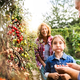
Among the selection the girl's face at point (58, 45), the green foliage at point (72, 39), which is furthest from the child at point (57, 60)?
the green foliage at point (72, 39)

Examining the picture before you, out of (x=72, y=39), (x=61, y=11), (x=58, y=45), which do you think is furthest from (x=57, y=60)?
(x=72, y=39)

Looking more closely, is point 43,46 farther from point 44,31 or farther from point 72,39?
point 72,39

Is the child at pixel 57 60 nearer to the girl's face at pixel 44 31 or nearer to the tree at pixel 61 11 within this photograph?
the girl's face at pixel 44 31

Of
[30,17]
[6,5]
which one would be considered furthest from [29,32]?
[6,5]

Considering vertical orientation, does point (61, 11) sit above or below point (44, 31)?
above

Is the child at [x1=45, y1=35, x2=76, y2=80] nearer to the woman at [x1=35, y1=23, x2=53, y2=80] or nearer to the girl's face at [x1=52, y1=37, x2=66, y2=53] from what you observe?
the girl's face at [x1=52, y1=37, x2=66, y2=53]

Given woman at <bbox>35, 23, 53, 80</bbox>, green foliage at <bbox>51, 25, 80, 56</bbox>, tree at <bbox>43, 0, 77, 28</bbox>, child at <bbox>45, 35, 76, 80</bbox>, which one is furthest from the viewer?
green foliage at <bbox>51, 25, 80, 56</bbox>

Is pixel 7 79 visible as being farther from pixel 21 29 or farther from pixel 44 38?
pixel 44 38

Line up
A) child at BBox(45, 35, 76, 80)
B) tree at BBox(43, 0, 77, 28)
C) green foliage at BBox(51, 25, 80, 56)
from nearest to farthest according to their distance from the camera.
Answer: child at BBox(45, 35, 76, 80) < tree at BBox(43, 0, 77, 28) < green foliage at BBox(51, 25, 80, 56)

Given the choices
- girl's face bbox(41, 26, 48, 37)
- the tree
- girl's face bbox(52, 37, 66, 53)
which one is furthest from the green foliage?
girl's face bbox(52, 37, 66, 53)

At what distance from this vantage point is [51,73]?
0.61 meters

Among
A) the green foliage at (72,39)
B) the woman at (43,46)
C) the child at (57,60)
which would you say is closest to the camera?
the child at (57,60)

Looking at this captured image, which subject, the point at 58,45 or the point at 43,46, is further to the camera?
the point at 43,46

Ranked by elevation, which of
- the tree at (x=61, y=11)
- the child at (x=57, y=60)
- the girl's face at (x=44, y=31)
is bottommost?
the child at (x=57, y=60)
